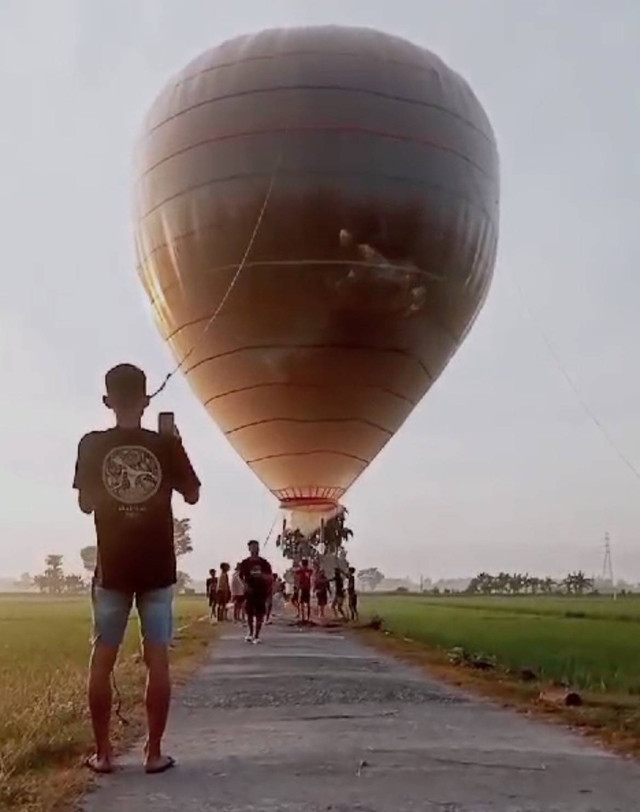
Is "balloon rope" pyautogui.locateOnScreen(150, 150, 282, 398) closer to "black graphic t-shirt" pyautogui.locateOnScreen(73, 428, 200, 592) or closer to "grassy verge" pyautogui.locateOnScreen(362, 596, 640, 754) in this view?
"grassy verge" pyautogui.locateOnScreen(362, 596, 640, 754)

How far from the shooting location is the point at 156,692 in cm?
500

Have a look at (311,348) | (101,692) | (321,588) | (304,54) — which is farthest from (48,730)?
(321,588)

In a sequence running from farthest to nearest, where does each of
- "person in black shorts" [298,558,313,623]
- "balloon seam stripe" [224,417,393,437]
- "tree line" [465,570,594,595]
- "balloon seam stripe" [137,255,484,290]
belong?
"tree line" [465,570,594,595] < "person in black shorts" [298,558,313,623] < "balloon seam stripe" [224,417,393,437] < "balloon seam stripe" [137,255,484,290]

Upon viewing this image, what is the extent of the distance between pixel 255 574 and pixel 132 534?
12.1 meters

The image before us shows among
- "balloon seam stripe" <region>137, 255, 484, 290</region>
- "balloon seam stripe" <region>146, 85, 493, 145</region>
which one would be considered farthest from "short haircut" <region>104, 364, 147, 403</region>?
"balloon seam stripe" <region>146, 85, 493, 145</region>

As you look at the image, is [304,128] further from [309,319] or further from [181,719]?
[181,719]

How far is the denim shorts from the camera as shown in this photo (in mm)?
4957

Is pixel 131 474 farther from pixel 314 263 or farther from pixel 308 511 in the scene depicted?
pixel 308 511

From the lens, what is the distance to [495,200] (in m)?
22.3

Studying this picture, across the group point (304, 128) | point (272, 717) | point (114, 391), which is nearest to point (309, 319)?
point (304, 128)

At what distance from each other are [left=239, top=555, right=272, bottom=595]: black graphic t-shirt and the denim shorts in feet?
38.8

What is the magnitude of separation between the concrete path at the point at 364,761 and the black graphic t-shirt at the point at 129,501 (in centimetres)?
77

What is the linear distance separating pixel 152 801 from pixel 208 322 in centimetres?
1714

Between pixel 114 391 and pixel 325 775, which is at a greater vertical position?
pixel 114 391
